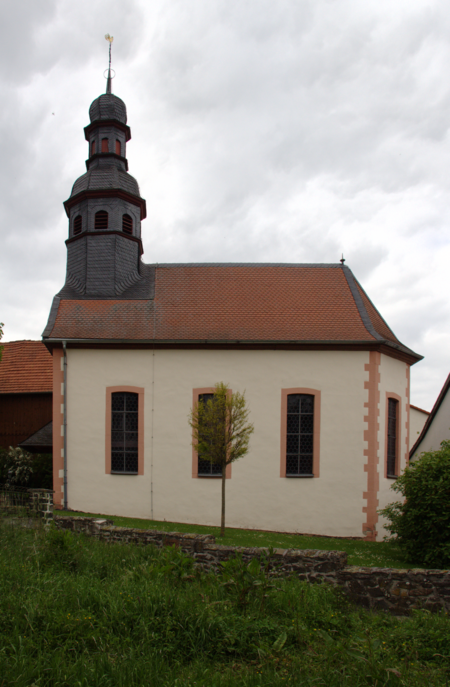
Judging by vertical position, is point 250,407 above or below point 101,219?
below

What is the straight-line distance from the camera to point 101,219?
17344mm

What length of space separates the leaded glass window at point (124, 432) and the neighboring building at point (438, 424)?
9410 mm

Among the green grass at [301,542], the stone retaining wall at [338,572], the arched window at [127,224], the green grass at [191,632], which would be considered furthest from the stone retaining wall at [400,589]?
the arched window at [127,224]

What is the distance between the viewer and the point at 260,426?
14219 millimetres

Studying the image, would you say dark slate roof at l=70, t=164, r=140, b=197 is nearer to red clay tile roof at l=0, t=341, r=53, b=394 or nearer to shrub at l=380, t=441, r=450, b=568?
red clay tile roof at l=0, t=341, r=53, b=394

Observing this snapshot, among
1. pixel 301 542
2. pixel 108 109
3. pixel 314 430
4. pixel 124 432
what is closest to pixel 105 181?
pixel 108 109

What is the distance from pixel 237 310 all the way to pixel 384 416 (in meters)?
5.45

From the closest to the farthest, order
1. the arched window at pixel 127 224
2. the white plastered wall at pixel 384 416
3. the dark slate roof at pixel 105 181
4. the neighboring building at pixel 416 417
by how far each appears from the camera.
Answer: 1. the white plastered wall at pixel 384 416
2. the dark slate roof at pixel 105 181
3. the arched window at pixel 127 224
4. the neighboring building at pixel 416 417

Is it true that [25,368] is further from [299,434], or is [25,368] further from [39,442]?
[299,434]

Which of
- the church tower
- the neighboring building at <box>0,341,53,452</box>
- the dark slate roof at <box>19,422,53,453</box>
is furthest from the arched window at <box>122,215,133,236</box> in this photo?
the neighboring building at <box>0,341,53,452</box>

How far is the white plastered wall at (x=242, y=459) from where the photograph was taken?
13.9 m

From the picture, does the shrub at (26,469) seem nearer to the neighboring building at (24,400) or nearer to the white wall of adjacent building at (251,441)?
the neighboring building at (24,400)

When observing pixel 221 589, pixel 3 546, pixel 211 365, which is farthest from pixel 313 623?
pixel 211 365

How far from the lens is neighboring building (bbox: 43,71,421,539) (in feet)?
45.7
